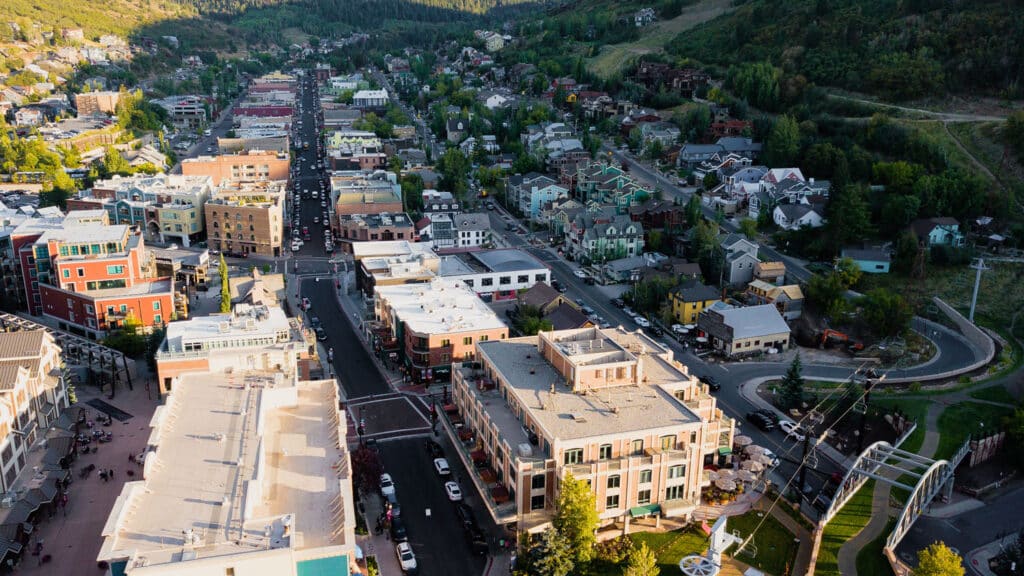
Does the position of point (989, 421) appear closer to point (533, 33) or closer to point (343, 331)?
point (343, 331)

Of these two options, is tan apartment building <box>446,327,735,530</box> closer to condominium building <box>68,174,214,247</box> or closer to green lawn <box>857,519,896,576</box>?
green lawn <box>857,519,896,576</box>

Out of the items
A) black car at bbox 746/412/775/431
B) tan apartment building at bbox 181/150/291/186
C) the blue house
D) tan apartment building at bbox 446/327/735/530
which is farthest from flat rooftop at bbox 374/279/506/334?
tan apartment building at bbox 181/150/291/186

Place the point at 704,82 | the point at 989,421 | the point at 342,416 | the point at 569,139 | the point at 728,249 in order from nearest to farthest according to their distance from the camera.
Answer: the point at 342,416
the point at 989,421
the point at 728,249
the point at 569,139
the point at 704,82

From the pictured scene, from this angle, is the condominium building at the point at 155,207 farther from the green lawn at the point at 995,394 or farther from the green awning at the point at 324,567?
the green lawn at the point at 995,394

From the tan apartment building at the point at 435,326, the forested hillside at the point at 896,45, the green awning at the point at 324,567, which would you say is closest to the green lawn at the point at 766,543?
the green awning at the point at 324,567

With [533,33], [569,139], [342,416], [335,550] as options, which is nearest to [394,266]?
[342,416]
